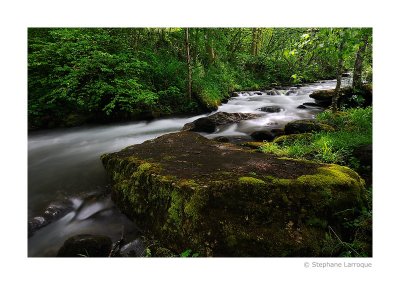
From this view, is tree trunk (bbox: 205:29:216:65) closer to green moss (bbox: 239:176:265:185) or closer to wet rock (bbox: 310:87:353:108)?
wet rock (bbox: 310:87:353:108)

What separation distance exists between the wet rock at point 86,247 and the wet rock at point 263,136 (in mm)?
4100

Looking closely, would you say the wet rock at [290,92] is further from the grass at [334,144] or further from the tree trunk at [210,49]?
the grass at [334,144]

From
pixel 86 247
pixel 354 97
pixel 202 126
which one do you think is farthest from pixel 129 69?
pixel 354 97

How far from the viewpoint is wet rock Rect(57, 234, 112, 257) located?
9.41ft

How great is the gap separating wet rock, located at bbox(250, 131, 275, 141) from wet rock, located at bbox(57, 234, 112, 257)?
4100 millimetres

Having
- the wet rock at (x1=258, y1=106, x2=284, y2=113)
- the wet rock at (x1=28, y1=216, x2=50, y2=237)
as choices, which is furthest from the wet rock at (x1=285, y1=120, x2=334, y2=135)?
the wet rock at (x1=28, y1=216, x2=50, y2=237)

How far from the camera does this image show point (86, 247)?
2.89 m

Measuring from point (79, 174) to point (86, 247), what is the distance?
5.69ft

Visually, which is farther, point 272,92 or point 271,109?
point 272,92

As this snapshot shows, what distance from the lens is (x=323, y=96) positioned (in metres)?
9.39

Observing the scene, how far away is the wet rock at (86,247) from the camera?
9.41 feet

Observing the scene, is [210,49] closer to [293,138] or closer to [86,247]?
[293,138]

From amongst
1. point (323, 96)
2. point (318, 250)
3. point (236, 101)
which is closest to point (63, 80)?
point (318, 250)
